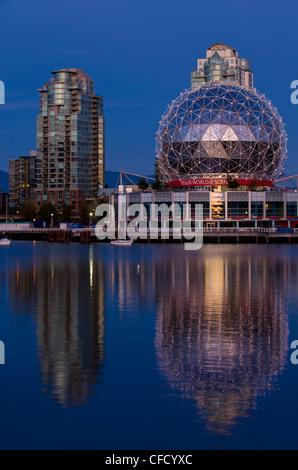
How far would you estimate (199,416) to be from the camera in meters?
16.1

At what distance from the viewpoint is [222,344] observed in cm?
2392

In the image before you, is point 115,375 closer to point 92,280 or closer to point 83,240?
point 92,280

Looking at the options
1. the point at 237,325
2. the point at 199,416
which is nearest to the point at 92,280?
the point at 237,325

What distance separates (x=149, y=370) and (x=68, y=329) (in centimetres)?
738

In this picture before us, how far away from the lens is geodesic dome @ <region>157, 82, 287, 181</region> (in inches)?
5802

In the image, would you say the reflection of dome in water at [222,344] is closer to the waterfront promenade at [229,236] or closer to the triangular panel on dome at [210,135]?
the waterfront promenade at [229,236]

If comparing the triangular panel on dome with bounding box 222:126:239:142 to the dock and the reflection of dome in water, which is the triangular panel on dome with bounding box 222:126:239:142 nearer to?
the dock

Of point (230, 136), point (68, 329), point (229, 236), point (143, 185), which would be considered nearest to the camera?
point (68, 329)

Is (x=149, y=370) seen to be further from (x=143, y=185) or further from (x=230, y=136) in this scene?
(x=143, y=185)

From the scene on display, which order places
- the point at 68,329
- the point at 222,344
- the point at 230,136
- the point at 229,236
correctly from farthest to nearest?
the point at 230,136
the point at 229,236
the point at 68,329
the point at 222,344

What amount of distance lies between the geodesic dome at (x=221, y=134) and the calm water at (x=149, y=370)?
11034 cm

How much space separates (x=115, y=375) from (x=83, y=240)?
115 m

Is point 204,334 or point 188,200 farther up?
point 188,200

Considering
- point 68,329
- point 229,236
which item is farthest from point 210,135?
point 68,329
